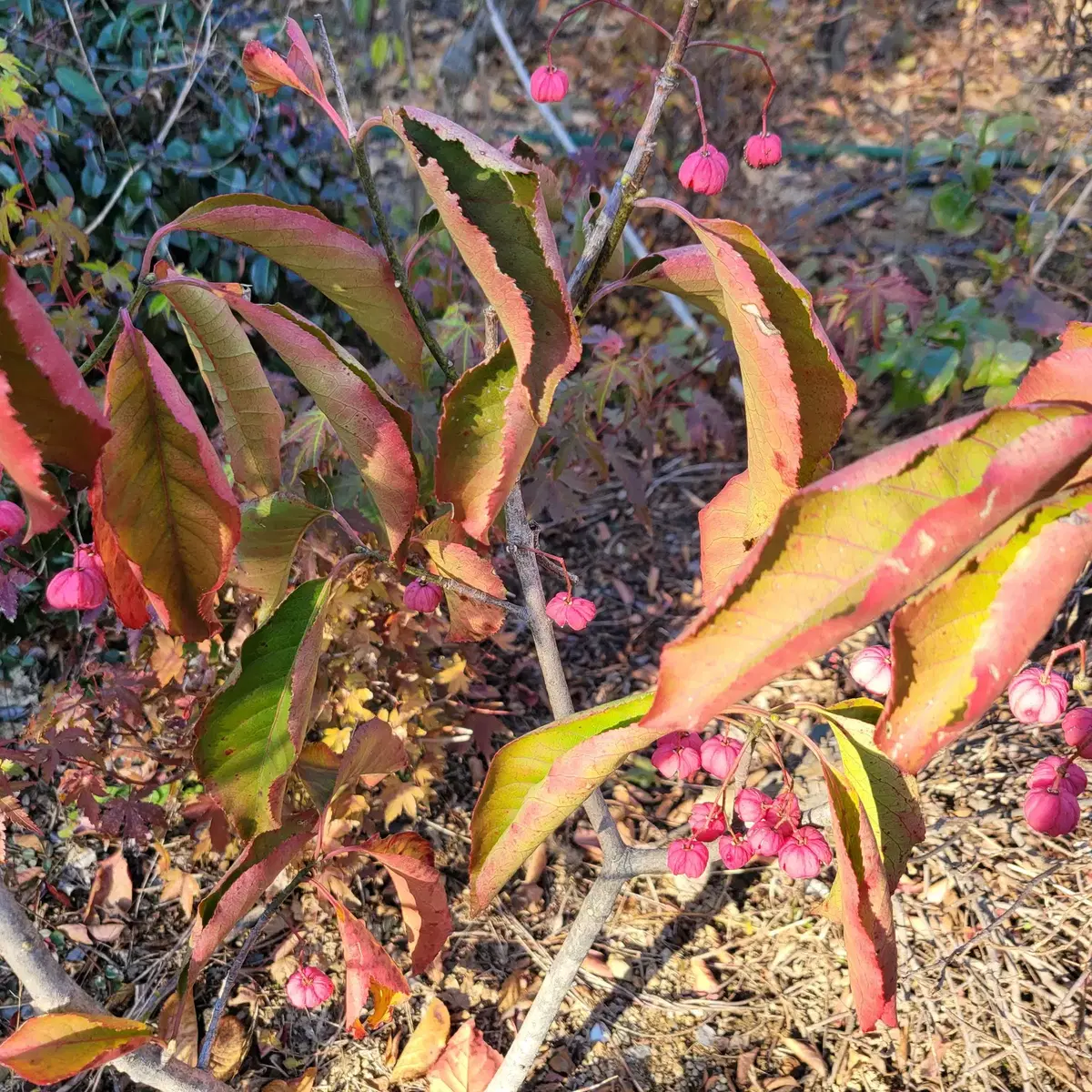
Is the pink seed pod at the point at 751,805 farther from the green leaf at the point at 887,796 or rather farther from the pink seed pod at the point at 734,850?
the green leaf at the point at 887,796

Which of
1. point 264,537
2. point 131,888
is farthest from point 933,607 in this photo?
point 131,888

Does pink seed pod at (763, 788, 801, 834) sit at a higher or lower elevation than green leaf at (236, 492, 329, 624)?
lower

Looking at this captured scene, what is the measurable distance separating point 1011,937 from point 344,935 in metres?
1.10

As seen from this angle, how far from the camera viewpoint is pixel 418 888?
120 centimetres

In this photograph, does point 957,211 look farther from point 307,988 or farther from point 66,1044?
point 66,1044

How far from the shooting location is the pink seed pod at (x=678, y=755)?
1.16 meters

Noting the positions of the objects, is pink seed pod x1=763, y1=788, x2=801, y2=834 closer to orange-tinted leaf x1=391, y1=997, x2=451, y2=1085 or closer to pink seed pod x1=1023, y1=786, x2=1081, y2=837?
pink seed pod x1=1023, y1=786, x2=1081, y2=837

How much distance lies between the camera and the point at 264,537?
1035 mm

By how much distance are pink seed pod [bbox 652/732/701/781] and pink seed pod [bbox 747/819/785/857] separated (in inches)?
4.3

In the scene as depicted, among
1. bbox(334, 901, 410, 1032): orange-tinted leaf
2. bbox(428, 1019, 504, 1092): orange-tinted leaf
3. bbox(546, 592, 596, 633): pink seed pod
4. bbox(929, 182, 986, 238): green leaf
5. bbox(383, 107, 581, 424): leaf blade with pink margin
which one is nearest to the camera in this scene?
bbox(383, 107, 581, 424): leaf blade with pink margin

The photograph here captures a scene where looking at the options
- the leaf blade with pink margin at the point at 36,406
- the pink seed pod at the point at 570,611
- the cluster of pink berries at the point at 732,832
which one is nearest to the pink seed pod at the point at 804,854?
the cluster of pink berries at the point at 732,832

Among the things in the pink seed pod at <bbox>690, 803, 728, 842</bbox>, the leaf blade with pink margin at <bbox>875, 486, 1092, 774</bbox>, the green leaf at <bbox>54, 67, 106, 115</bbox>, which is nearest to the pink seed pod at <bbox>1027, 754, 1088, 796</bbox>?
the pink seed pod at <bbox>690, 803, 728, 842</bbox>

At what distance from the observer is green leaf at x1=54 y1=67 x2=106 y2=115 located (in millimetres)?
2598

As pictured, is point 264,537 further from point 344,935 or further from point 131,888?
point 131,888
